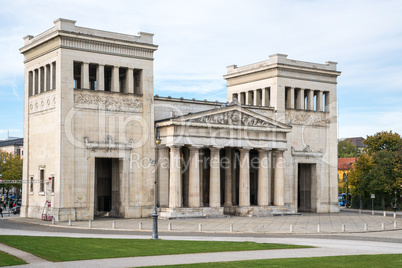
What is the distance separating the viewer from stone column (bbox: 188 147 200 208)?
71500 millimetres

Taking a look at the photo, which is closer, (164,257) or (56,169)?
(164,257)

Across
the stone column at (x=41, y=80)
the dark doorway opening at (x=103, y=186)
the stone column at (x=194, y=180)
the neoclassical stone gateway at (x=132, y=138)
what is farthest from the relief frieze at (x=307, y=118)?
the stone column at (x=41, y=80)

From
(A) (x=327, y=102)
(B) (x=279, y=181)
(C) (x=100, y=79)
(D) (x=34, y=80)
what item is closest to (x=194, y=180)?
(B) (x=279, y=181)

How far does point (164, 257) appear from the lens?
3306 cm

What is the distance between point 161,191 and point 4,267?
4488cm

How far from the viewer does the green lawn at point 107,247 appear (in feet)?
110

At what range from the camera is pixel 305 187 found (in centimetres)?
9100

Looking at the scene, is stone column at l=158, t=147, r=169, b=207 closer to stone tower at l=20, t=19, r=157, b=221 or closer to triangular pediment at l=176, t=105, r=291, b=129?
stone tower at l=20, t=19, r=157, b=221

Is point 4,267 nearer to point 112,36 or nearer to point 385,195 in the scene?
point 112,36

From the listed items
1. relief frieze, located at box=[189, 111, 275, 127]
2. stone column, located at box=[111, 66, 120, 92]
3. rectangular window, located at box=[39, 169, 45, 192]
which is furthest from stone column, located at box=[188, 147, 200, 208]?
rectangular window, located at box=[39, 169, 45, 192]

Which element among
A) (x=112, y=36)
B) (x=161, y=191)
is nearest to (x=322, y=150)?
(x=161, y=191)

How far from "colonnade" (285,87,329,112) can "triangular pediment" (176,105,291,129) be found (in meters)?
8.56

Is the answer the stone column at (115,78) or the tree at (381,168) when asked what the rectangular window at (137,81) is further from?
the tree at (381,168)

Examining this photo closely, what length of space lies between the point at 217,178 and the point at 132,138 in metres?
12.7
